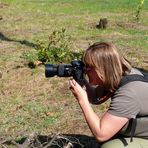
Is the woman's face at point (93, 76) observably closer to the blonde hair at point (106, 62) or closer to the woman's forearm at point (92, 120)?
the blonde hair at point (106, 62)

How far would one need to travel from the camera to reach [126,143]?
3.71 meters

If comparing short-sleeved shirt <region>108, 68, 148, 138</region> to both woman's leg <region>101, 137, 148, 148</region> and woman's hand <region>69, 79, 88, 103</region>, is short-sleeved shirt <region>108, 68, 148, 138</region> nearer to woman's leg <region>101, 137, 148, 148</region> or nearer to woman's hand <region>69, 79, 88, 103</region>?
woman's hand <region>69, 79, 88, 103</region>

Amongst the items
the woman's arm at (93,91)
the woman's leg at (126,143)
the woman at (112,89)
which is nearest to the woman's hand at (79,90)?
the woman at (112,89)

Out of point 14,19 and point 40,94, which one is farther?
point 14,19

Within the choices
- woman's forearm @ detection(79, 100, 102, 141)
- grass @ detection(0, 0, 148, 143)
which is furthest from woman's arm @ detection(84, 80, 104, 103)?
grass @ detection(0, 0, 148, 143)

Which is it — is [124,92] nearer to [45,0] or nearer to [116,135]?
[116,135]

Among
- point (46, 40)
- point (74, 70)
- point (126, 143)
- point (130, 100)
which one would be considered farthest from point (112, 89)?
point (46, 40)

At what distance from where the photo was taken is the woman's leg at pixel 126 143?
368 centimetres

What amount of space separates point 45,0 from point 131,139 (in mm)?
12293

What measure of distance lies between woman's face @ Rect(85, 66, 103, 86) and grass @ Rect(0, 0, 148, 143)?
1.71 metres

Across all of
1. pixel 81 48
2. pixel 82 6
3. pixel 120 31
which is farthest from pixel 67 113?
pixel 82 6

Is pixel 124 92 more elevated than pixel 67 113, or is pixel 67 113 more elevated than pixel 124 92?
pixel 124 92

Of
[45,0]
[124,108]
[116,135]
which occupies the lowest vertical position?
[45,0]

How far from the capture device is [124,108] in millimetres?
3398
